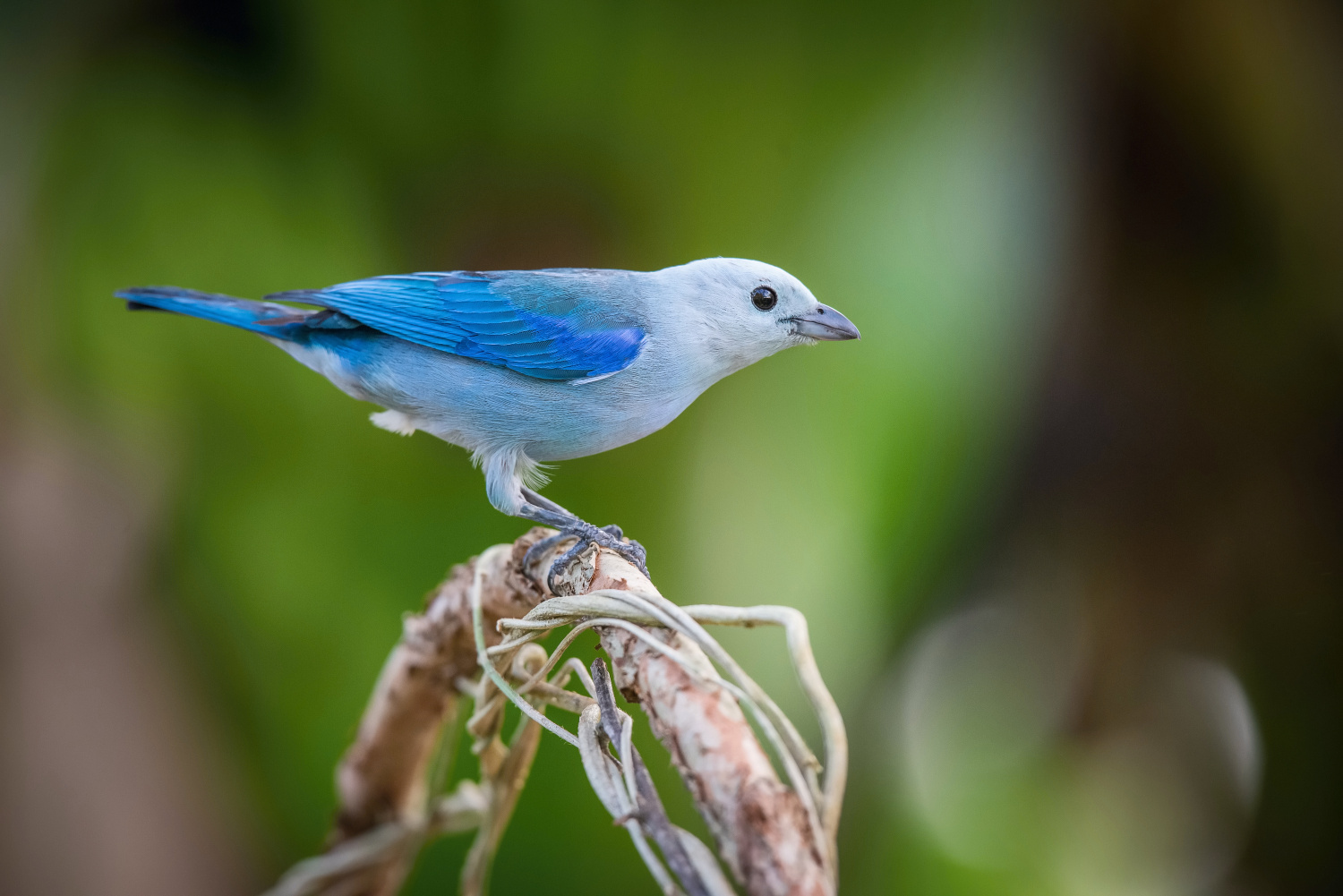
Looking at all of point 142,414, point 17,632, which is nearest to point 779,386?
point 142,414

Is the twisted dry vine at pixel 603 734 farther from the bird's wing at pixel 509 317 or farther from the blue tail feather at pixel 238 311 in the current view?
the blue tail feather at pixel 238 311

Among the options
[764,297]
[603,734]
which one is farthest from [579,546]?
[764,297]

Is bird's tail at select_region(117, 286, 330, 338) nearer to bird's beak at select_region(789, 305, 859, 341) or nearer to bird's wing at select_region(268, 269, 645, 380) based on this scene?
bird's wing at select_region(268, 269, 645, 380)

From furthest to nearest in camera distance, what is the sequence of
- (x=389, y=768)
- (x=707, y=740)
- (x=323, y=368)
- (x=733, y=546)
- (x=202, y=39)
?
(x=202, y=39) → (x=733, y=546) → (x=323, y=368) → (x=389, y=768) → (x=707, y=740)

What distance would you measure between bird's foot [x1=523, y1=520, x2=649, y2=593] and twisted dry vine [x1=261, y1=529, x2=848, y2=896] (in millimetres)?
21

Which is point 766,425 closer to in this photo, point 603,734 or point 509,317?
point 509,317

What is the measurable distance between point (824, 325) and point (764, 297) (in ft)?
0.40

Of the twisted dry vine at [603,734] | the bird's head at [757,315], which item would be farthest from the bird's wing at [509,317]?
the twisted dry vine at [603,734]

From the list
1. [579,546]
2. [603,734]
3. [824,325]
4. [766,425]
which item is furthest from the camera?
[766,425]

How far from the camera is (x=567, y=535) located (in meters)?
1.47

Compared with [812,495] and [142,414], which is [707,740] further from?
[142,414]

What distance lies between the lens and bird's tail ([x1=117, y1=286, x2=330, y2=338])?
5.70ft

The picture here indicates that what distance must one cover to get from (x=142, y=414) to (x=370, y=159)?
1049 millimetres

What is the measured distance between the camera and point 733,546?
2.88 metres
